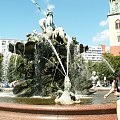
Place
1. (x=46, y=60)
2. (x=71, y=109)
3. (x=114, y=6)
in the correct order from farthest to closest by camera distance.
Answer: (x=114, y=6), (x=46, y=60), (x=71, y=109)

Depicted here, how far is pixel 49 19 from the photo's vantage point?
1542 centimetres

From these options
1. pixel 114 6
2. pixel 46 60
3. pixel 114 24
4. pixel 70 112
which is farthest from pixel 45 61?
pixel 114 6

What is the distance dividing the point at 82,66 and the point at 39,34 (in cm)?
357

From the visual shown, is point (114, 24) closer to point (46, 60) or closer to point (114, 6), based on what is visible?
point (114, 6)

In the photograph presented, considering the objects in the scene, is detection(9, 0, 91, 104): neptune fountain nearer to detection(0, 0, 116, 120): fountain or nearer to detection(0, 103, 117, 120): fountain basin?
detection(0, 0, 116, 120): fountain

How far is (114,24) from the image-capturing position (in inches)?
3147

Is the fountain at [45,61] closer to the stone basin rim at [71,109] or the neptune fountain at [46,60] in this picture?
the neptune fountain at [46,60]

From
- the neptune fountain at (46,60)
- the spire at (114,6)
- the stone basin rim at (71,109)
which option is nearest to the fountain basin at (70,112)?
the stone basin rim at (71,109)

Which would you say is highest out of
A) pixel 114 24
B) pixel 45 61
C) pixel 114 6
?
pixel 114 6

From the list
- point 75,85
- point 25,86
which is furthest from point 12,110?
point 75,85

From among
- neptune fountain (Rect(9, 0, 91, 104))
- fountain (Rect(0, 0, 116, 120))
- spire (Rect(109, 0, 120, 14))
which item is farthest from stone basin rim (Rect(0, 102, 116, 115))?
spire (Rect(109, 0, 120, 14))

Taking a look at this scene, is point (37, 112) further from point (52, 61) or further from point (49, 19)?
point (49, 19)

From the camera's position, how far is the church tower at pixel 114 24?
7888 cm

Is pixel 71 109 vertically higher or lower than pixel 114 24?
lower
